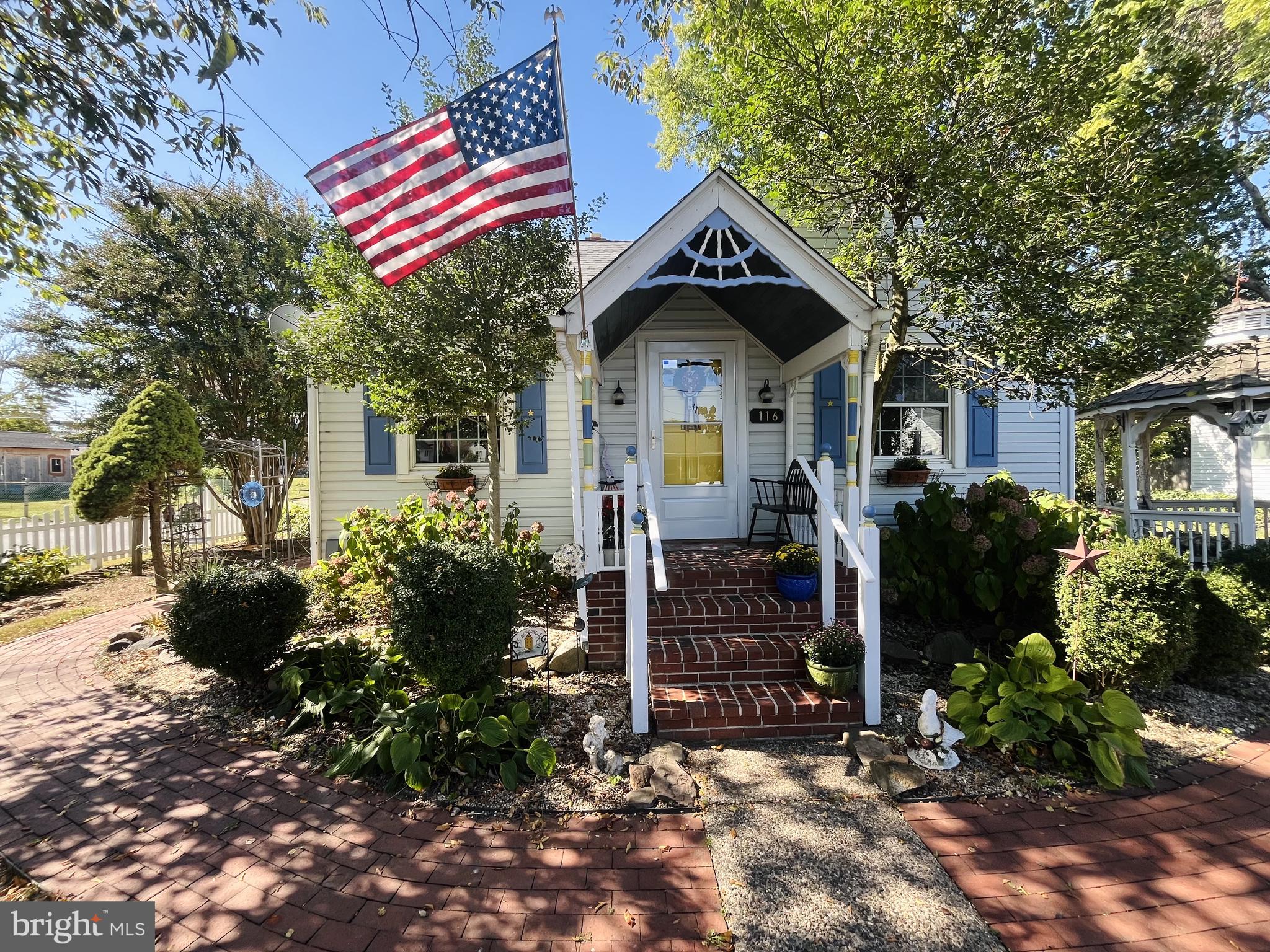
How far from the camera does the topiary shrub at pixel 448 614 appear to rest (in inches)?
132

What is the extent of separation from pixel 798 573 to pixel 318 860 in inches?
143

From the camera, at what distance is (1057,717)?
3168 millimetres

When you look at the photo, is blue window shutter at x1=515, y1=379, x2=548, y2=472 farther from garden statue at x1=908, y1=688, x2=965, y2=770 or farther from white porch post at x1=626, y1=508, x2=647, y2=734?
garden statue at x1=908, y1=688, x2=965, y2=770

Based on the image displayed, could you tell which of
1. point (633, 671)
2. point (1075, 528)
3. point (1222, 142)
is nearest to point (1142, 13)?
point (1222, 142)

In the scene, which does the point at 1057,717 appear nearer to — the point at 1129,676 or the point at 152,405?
the point at 1129,676

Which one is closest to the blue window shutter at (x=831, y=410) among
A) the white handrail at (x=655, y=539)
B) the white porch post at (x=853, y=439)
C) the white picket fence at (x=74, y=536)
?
the white porch post at (x=853, y=439)

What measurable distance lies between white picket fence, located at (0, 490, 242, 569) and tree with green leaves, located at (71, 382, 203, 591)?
2.97 ft

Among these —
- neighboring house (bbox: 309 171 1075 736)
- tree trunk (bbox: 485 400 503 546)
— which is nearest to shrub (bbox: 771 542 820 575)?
neighboring house (bbox: 309 171 1075 736)

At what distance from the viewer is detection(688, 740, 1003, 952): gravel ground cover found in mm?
2057

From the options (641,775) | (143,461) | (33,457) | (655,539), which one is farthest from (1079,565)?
(33,457)

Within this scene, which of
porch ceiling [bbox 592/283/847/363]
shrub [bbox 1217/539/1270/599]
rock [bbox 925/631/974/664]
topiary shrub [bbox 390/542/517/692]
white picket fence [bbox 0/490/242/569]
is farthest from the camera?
white picket fence [bbox 0/490/242/569]

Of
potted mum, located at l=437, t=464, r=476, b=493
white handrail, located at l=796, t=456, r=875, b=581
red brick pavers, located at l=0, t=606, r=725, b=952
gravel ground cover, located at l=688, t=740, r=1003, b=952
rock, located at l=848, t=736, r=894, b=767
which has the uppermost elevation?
potted mum, located at l=437, t=464, r=476, b=493

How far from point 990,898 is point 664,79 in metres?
10.3

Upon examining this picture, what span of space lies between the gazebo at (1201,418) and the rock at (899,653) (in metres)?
3.81
